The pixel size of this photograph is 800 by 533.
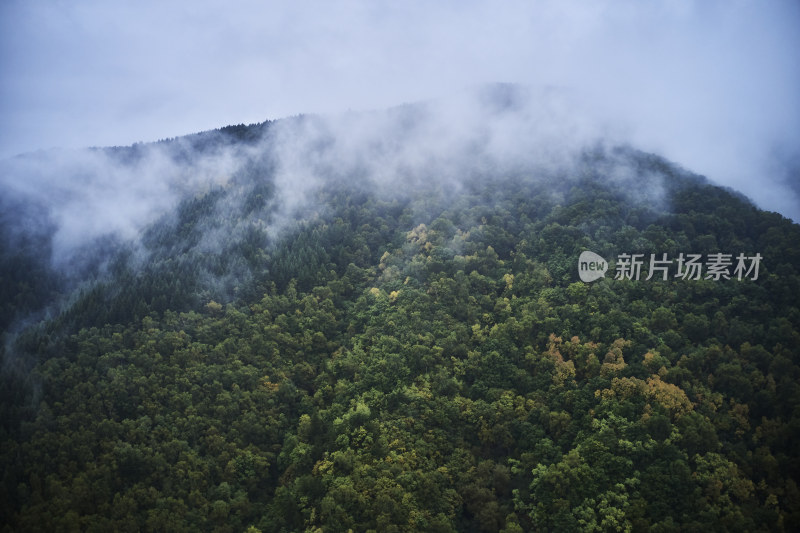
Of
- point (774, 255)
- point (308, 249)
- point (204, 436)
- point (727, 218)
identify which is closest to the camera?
point (204, 436)

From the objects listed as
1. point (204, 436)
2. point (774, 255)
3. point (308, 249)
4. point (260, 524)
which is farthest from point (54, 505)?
point (774, 255)

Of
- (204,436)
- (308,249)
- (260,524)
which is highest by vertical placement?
(308,249)

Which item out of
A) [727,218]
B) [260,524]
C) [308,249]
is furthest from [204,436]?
[727,218]

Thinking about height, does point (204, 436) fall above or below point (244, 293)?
below

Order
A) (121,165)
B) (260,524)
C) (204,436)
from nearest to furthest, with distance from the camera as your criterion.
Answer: (260,524)
(204,436)
(121,165)

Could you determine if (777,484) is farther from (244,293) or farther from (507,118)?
(507,118)

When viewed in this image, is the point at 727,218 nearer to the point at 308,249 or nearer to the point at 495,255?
the point at 495,255

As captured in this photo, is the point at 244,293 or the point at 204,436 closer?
the point at 204,436
